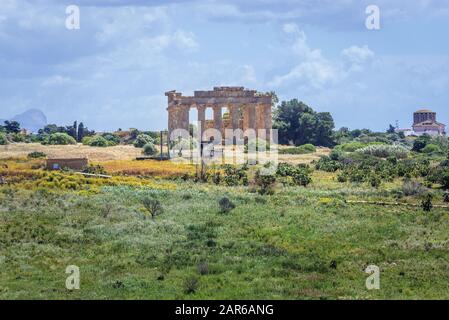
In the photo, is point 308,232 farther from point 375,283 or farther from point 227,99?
point 227,99

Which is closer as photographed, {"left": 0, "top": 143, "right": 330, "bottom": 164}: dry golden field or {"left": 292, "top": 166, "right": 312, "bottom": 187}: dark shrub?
{"left": 292, "top": 166, "right": 312, "bottom": 187}: dark shrub

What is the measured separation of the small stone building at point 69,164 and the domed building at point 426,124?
101 metres

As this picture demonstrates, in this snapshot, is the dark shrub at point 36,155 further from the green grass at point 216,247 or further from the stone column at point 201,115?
the stone column at point 201,115

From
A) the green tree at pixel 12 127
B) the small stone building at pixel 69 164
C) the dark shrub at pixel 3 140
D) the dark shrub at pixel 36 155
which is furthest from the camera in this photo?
the green tree at pixel 12 127

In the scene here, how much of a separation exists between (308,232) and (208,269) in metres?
8.12

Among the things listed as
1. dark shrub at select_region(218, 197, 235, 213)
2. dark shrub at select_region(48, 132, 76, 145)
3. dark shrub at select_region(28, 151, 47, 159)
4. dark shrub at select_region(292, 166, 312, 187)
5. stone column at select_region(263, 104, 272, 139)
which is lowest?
dark shrub at select_region(218, 197, 235, 213)

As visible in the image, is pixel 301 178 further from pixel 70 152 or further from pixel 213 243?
pixel 70 152

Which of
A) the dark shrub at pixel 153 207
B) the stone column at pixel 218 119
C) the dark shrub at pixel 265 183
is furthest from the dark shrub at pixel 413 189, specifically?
the stone column at pixel 218 119

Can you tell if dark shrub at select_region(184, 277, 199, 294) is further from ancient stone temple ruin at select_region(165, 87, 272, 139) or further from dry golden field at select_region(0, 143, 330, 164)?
ancient stone temple ruin at select_region(165, 87, 272, 139)

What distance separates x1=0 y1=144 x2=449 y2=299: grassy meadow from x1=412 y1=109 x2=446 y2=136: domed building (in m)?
109

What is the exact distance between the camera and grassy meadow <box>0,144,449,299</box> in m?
30.0

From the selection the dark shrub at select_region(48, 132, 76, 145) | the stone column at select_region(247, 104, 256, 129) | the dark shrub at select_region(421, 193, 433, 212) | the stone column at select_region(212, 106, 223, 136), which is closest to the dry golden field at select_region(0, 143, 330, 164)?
the dark shrub at select_region(48, 132, 76, 145)

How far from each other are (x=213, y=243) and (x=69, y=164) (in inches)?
1065

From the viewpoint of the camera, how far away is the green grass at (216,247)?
98.0ft
